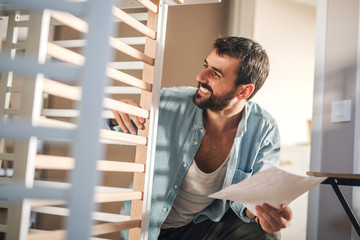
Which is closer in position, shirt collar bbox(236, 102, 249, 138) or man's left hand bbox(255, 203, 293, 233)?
man's left hand bbox(255, 203, 293, 233)

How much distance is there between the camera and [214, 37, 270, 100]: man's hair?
1661 mm

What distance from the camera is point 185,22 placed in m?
1.95

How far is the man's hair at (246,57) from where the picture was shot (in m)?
1.66

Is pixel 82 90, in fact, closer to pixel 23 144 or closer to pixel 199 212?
pixel 23 144

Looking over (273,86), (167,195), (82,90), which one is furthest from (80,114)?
(273,86)

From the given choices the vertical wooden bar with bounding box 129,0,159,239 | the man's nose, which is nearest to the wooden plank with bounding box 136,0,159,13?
the vertical wooden bar with bounding box 129,0,159,239

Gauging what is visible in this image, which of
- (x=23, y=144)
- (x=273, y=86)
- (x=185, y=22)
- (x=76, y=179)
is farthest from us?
(x=273, y=86)

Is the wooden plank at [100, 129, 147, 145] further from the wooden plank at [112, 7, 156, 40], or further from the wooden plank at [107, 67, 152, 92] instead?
the wooden plank at [112, 7, 156, 40]

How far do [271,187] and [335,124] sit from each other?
3.04 feet

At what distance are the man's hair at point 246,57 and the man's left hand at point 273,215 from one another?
0.65 meters

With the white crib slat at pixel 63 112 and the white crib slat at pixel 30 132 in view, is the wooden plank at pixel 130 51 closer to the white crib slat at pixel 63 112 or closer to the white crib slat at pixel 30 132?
the white crib slat at pixel 63 112

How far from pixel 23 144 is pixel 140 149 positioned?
532 mm

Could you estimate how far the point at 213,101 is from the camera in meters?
1.72

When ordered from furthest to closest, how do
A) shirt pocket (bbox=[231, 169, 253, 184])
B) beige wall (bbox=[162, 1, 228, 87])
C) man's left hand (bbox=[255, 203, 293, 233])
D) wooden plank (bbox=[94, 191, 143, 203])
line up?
beige wall (bbox=[162, 1, 228, 87]) < shirt pocket (bbox=[231, 169, 253, 184]) < man's left hand (bbox=[255, 203, 293, 233]) < wooden plank (bbox=[94, 191, 143, 203])
